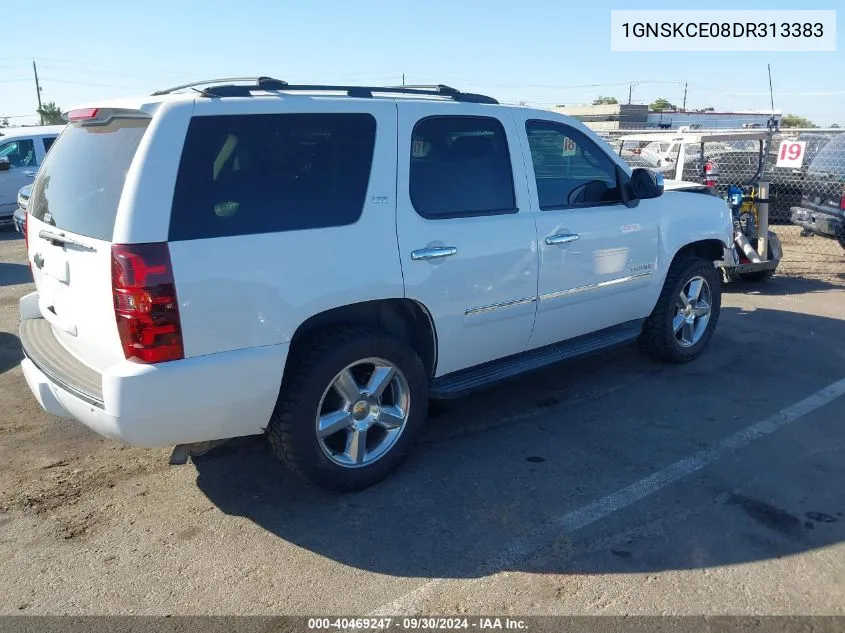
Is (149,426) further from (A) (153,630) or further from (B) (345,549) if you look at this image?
(B) (345,549)

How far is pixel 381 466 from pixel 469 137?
196 cm

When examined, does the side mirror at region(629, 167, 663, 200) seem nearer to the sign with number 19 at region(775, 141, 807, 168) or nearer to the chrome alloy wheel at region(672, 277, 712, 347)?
the chrome alloy wheel at region(672, 277, 712, 347)

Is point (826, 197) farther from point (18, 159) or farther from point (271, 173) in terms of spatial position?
point (18, 159)

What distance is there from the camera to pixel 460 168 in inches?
164

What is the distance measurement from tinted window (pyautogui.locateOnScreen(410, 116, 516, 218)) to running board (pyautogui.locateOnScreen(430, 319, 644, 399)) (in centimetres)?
96

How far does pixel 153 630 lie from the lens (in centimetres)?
282

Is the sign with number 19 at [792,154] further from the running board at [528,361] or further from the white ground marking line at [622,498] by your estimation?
the running board at [528,361]

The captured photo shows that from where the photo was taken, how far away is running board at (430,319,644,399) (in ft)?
13.9

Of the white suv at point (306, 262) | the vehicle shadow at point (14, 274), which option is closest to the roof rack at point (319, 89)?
the white suv at point (306, 262)

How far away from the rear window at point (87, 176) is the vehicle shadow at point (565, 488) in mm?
1558

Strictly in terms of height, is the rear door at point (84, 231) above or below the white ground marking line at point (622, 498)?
above

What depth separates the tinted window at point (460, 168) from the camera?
395 centimetres

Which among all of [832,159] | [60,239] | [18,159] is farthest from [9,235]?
[832,159]

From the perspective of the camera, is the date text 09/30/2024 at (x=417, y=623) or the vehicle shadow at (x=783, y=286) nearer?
the date text 09/30/2024 at (x=417, y=623)
